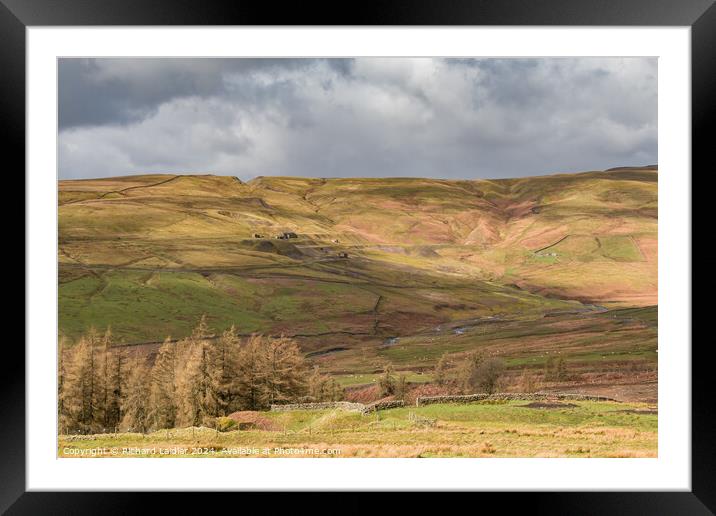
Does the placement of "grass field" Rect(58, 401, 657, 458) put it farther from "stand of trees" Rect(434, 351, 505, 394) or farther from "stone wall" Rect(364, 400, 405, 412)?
"stand of trees" Rect(434, 351, 505, 394)

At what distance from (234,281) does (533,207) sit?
41.9ft

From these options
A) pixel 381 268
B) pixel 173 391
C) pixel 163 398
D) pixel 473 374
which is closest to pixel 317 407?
pixel 173 391

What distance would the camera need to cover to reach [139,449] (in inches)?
396

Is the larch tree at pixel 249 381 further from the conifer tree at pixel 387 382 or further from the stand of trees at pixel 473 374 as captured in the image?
the stand of trees at pixel 473 374

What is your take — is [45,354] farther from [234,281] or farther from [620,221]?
[620,221]

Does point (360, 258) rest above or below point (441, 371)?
above

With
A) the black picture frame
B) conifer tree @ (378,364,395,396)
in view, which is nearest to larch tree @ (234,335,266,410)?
conifer tree @ (378,364,395,396)

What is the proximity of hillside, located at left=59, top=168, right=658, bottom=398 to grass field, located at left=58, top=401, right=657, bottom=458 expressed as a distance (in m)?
9.61

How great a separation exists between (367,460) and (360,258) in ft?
73.3

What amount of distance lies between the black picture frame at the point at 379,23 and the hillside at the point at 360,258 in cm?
1871

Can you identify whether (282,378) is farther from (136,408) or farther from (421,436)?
(421,436)

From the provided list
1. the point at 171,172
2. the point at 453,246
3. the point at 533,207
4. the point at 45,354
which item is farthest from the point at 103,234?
the point at 45,354

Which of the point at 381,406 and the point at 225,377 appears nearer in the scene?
the point at 381,406

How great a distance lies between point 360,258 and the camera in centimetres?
2733
